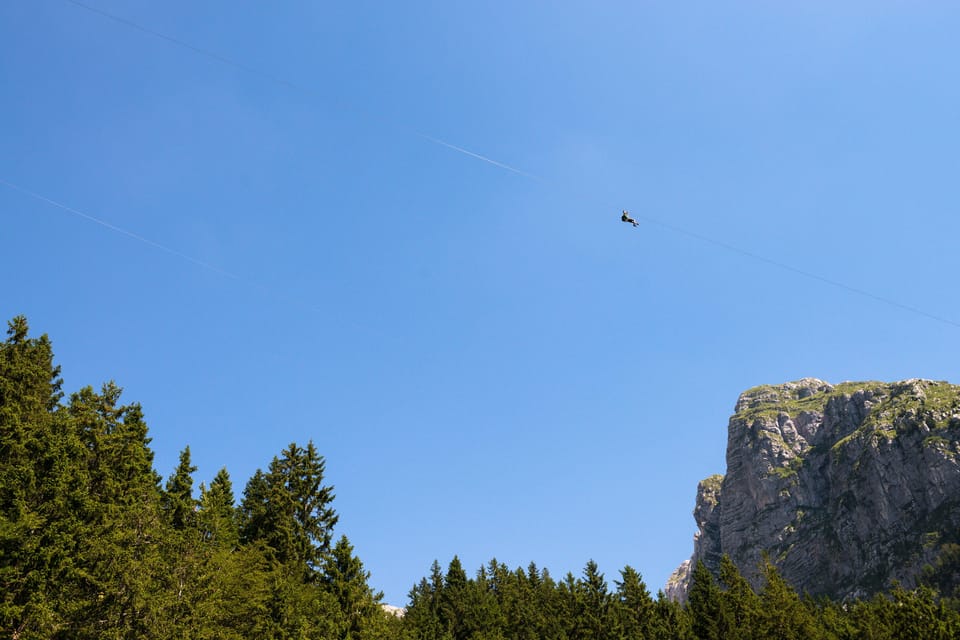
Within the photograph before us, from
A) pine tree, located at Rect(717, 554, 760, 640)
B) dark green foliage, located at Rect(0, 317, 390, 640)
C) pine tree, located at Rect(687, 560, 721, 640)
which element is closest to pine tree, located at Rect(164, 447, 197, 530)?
dark green foliage, located at Rect(0, 317, 390, 640)

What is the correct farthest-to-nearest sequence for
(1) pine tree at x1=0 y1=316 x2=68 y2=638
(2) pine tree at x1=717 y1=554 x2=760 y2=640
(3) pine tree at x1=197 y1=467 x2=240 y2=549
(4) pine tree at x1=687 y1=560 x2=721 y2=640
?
(4) pine tree at x1=687 y1=560 x2=721 y2=640 → (2) pine tree at x1=717 y1=554 x2=760 y2=640 → (3) pine tree at x1=197 y1=467 x2=240 y2=549 → (1) pine tree at x1=0 y1=316 x2=68 y2=638

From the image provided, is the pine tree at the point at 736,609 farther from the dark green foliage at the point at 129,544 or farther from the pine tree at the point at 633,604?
the dark green foliage at the point at 129,544

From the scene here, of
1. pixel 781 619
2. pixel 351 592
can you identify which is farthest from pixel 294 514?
pixel 781 619

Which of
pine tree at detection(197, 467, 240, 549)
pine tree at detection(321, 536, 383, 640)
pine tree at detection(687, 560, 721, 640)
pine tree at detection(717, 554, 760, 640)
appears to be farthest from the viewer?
pine tree at detection(687, 560, 721, 640)

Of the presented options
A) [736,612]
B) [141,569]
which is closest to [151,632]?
[141,569]

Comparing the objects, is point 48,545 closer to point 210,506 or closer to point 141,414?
point 210,506

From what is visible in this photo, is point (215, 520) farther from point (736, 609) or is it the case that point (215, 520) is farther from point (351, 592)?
point (736, 609)

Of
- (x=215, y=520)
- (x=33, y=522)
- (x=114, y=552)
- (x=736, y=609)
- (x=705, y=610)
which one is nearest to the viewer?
(x=33, y=522)

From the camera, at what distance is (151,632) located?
110 ft

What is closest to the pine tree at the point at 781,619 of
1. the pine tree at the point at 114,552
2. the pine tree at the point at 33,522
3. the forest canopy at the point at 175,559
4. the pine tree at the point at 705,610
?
the forest canopy at the point at 175,559

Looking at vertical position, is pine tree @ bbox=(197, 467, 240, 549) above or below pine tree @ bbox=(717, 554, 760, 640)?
above

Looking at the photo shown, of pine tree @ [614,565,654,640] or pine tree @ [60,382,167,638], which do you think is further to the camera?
pine tree @ [614,565,654,640]

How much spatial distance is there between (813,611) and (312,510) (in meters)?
97.3

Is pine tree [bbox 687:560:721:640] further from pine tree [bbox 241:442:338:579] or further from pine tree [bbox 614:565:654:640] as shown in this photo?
pine tree [bbox 241:442:338:579]
